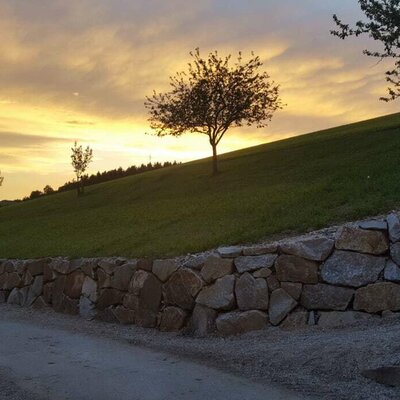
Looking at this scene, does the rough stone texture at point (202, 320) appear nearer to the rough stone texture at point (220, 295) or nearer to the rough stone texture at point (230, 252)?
the rough stone texture at point (220, 295)

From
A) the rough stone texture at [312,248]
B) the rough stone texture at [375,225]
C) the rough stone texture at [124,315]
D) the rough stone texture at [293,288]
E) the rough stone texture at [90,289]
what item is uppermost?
the rough stone texture at [375,225]

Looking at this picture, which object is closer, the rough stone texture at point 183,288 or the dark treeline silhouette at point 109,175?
the rough stone texture at point 183,288

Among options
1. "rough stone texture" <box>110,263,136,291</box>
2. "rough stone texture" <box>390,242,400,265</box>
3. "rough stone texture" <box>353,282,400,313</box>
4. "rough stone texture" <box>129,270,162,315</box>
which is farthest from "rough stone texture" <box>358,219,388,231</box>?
"rough stone texture" <box>110,263,136,291</box>

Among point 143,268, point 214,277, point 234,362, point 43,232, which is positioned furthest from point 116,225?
point 234,362

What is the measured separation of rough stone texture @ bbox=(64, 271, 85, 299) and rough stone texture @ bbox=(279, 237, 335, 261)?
17.6 ft

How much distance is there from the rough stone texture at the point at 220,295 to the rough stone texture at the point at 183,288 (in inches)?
7.4

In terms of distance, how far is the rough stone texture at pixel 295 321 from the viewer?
27.9 feet

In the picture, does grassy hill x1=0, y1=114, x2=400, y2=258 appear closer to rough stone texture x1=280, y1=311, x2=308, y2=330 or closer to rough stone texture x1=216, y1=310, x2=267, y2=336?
rough stone texture x1=216, y1=310, x2=267, y2=336

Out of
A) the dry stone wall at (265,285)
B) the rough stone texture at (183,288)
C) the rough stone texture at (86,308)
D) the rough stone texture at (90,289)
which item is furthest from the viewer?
the rough stone texture at (90,289)

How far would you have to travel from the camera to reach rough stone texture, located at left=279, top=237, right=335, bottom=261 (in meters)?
8.80

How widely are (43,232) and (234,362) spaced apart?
15.0 m

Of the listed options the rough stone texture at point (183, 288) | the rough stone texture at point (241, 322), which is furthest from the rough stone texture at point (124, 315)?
the rough stone texture at point (241, 322)

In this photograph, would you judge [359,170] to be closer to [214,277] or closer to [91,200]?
[214,277]

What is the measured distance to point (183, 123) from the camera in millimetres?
28828
